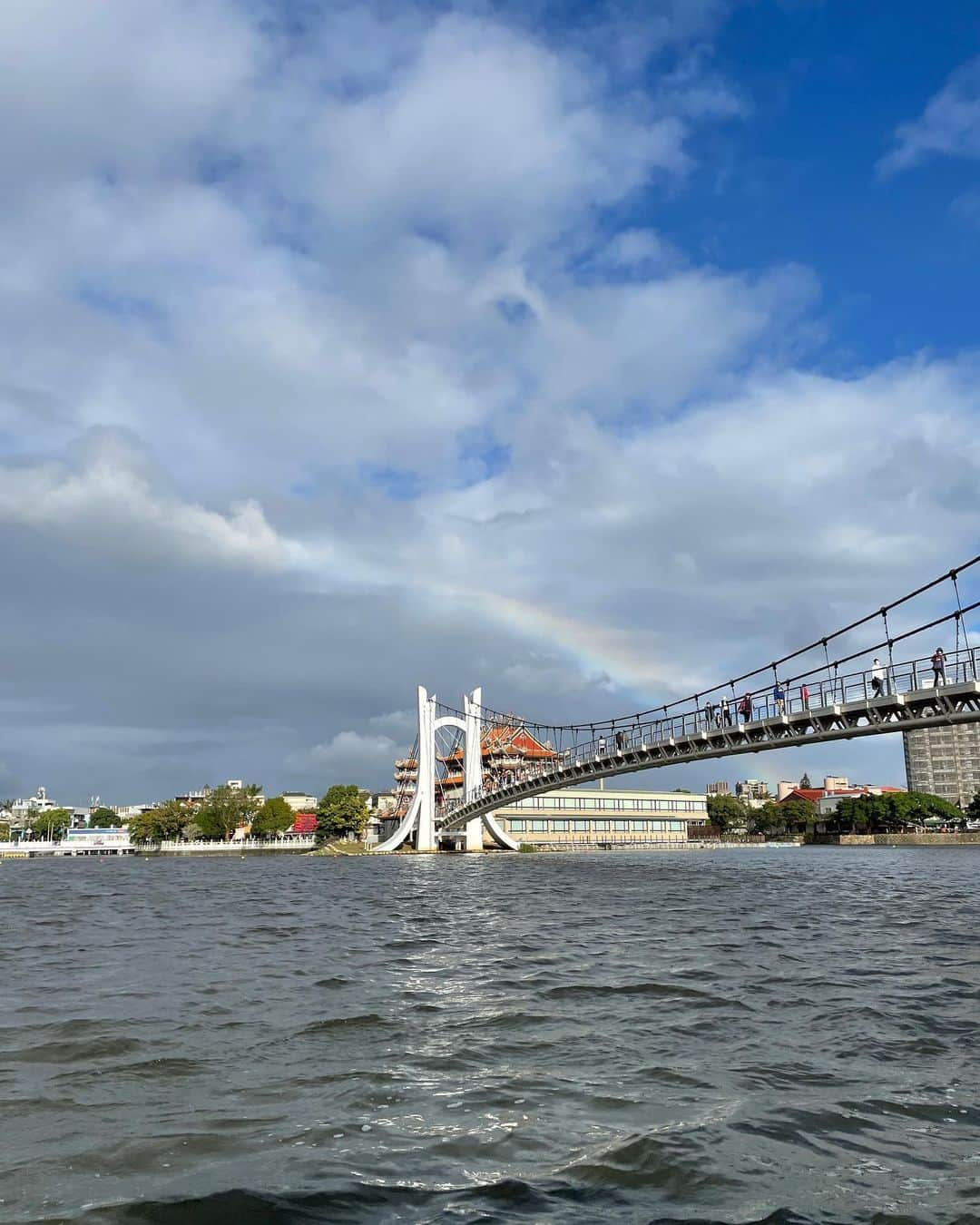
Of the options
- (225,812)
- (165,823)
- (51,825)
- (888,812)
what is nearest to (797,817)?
(888,812)

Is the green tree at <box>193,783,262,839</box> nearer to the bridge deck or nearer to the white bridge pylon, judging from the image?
the white bridge pylon

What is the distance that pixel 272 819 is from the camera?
131500mm

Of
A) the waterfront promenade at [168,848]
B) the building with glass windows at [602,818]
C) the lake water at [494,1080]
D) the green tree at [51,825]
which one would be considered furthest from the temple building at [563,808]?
the lake water at [494,1080]

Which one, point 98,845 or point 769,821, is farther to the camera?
point 769,821

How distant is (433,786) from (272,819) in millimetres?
40562

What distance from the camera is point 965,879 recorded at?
159 ft

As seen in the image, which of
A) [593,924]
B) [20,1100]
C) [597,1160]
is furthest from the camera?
[593,924]

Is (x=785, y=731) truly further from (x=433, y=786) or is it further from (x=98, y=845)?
(x=98, y=845)

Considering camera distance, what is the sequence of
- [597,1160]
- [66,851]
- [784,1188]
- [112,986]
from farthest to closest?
[66,851] < [112,986] < [597,1160] < [784,1188]

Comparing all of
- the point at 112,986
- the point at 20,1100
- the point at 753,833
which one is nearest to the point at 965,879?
the point at 112,986

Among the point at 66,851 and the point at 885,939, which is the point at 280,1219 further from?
the point at 66,851

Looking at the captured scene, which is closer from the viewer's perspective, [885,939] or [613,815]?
[885,939]

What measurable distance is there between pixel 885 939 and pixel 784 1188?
1610 cm

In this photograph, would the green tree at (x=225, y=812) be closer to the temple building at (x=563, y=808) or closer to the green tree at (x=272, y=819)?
the green tree at (x=272, y=819)
